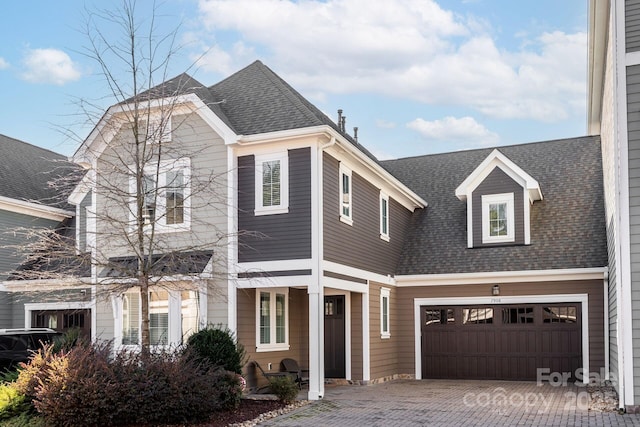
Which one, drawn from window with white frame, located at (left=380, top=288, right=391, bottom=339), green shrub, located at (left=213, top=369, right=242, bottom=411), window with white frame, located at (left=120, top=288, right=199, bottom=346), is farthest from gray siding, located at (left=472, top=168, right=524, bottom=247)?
Result: green shrub, located at (left=213, top=369, right=242, bottom=411)

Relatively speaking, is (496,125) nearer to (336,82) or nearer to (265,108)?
(336,82)

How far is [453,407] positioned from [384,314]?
20.5 ft

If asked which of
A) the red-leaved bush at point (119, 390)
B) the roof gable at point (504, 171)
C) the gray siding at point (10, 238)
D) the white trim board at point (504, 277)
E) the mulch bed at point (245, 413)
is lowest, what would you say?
the mulch bed at point (245, 413)

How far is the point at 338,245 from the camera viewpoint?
57.4 feet

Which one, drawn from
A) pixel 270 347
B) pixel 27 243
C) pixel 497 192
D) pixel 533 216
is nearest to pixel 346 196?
pixel 270 347

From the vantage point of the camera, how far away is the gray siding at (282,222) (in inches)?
648

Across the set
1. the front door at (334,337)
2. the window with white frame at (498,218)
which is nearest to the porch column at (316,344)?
the front door at (334,337)

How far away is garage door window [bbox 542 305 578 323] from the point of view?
19.7 metres

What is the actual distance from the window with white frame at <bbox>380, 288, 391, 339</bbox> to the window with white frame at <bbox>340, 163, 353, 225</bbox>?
331 cm

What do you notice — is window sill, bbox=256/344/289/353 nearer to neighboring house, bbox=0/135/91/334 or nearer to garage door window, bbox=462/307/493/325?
neighboring house, bbox=0/135/91/334

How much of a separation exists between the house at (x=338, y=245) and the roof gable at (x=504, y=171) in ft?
0.16

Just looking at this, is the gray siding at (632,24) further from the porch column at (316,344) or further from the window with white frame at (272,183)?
the porch column at (316,344)

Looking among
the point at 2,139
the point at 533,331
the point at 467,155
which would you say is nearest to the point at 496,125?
the point at 467,155

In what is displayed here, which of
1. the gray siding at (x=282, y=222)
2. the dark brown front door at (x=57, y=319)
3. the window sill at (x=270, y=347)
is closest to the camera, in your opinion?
the gray siding at (x=282, y=222)
